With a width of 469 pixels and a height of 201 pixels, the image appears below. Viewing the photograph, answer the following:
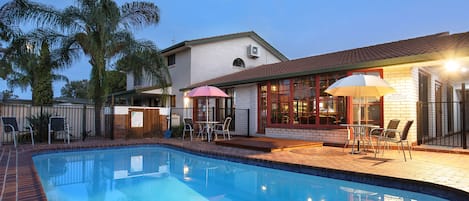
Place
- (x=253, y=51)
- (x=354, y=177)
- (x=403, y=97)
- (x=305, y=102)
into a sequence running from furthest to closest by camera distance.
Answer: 1. (x=253, y=51)
2. (x=305, y=102)
3. (x=403, y=97)
4. (x=354, y=177)

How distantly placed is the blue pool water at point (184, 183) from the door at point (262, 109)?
468 centimetres

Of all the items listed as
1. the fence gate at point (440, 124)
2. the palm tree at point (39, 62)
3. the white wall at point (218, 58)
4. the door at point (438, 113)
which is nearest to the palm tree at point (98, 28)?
the palm tree at point (39, 62)

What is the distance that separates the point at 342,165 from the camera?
6.15 m

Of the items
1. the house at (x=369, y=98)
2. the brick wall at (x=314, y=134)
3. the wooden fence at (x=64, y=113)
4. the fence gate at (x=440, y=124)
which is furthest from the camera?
the wooden fence at (x=64, y=113)

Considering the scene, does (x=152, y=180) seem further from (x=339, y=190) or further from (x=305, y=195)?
(x=339, y=190)

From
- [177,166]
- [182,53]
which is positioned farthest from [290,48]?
[177,166]

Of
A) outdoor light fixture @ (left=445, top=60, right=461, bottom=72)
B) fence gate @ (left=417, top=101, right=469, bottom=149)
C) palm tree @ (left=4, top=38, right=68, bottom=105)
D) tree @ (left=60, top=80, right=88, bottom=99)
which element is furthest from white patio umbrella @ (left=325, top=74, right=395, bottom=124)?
tree @ (left=60, top=80, right=88, bottom=99)

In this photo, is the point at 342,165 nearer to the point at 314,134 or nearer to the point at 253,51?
the point at 314,134

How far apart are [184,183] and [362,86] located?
4.72 meters

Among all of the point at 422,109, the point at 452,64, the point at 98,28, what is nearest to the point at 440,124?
the point at 422,109

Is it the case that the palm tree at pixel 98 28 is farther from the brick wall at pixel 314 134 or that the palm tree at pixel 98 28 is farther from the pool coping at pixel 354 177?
the brick wall at pixel 314 134

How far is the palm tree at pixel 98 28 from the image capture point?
1083cm

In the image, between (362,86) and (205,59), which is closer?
(362,86)

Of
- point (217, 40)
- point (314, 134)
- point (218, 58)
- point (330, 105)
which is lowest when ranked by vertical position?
point (314, 134)
